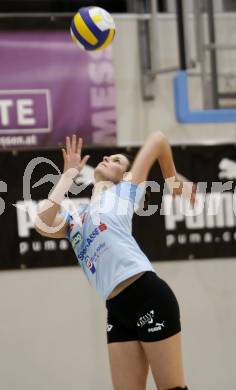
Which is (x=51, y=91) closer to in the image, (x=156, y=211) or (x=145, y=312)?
(x=156, y=211)

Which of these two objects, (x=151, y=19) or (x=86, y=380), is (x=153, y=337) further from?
(x=151, y=19)

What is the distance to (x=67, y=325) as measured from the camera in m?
4.96

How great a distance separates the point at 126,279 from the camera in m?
3.17

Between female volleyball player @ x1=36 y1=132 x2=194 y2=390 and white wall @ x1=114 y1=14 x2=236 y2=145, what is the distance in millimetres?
1825

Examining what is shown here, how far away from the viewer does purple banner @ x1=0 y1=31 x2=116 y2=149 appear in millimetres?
4938

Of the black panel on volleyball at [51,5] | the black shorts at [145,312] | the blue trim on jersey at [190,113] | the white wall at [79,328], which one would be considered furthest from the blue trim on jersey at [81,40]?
the black panel on volleyball at [51,5]

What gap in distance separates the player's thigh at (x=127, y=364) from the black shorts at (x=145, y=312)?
0.11 feet

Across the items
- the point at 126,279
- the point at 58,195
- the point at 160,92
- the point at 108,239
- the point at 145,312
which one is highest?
the point at 160,92

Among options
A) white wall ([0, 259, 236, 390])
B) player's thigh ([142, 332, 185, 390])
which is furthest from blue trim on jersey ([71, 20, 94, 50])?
player's thigh ([142, 332, 185, 390])

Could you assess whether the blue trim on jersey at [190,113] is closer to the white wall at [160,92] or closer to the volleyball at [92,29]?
the white wall at [160,92]

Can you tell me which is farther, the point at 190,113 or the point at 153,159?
the point at 190,113

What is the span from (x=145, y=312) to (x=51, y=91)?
7.46 ft

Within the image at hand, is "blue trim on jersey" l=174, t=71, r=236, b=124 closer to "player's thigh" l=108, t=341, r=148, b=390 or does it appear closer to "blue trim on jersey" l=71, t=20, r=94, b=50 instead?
"blue trim on jersey" l=71, t=20, r=94, b=50

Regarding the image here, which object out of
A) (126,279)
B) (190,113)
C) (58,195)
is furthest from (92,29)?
(126,279)
